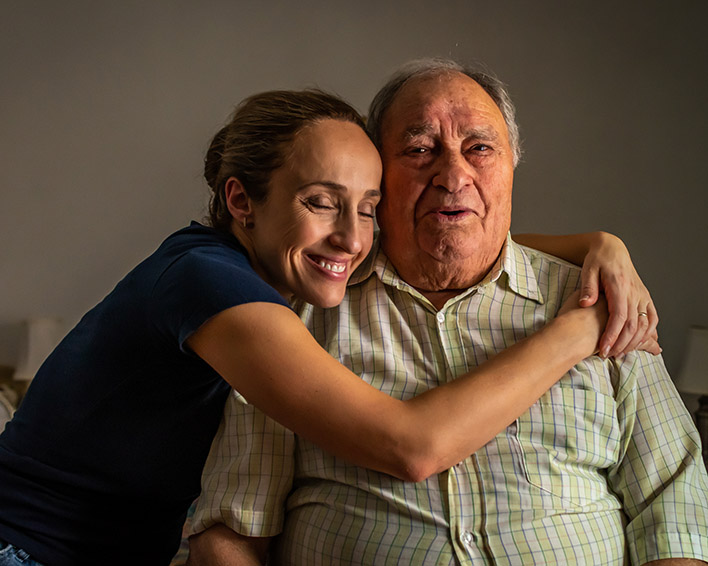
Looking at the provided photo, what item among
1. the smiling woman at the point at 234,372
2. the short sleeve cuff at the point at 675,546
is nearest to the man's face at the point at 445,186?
the smiling woman at the point at 234,372

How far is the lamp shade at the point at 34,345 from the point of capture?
12.4ft

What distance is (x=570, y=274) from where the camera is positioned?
147cm

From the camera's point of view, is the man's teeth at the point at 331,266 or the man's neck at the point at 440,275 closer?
the man's teeth at the point at 331,266

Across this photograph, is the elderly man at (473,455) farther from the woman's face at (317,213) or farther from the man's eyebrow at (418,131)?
the woman's face at (317,213)

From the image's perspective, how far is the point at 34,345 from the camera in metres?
3.85

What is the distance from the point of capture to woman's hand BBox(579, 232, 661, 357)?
1277mm

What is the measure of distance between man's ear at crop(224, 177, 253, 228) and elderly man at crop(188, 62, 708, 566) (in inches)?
9.7

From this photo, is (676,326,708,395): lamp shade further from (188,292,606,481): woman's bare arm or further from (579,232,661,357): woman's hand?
(188,292,606,481): woman's bare arm

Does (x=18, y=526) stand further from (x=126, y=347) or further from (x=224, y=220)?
(x=224, y=220)

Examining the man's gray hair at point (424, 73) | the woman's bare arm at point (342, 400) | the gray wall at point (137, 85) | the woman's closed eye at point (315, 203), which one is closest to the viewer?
the woman's bare arm at point (342, 400)

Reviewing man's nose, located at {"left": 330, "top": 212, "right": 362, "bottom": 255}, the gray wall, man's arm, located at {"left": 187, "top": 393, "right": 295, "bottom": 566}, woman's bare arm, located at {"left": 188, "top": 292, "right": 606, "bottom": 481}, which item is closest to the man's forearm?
man's arm, located at {"left": 187, "top": 393, "right": 295, "bottom": 566}

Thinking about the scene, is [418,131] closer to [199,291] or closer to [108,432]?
[199,291]

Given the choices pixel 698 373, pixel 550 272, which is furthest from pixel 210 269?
pixel 698 373

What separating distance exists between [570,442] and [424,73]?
85 centimetres
